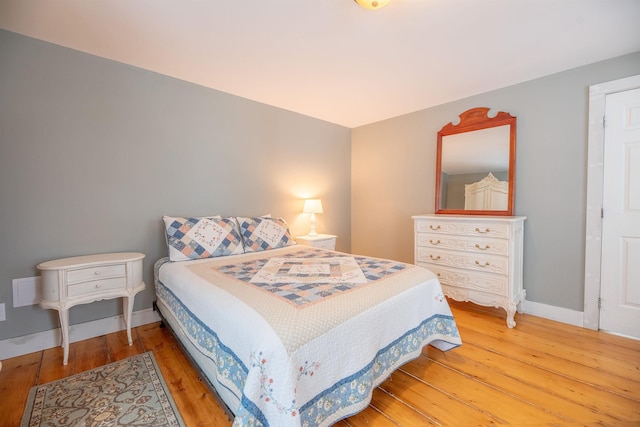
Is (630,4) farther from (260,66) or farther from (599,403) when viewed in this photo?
(260,66)

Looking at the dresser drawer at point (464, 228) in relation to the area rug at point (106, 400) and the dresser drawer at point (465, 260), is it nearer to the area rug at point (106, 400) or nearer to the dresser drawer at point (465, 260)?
the dresser drawer at point (465, 260)

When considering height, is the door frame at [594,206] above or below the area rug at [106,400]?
above

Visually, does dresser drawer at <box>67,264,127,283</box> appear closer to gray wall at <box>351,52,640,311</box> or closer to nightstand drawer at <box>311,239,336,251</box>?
nightstand drawer at <box>311,239,336,251</box>

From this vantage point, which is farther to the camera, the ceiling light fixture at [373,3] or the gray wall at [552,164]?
the gray wall at [552,164]

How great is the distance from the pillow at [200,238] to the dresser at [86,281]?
30 centimetres

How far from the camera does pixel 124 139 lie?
2.35 m

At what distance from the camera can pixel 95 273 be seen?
192 centimetres

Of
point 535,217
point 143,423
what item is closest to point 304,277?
point 143,423

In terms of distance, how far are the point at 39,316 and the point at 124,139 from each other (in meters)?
1.52

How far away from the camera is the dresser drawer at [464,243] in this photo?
7.98 ft

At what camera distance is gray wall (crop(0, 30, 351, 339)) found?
195 cm

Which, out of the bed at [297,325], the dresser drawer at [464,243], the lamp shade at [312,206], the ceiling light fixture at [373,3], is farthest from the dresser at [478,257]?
the ceiling light fixture at [373,3]

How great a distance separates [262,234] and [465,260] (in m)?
2.04

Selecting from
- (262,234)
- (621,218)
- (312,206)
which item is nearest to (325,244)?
(312,206)
